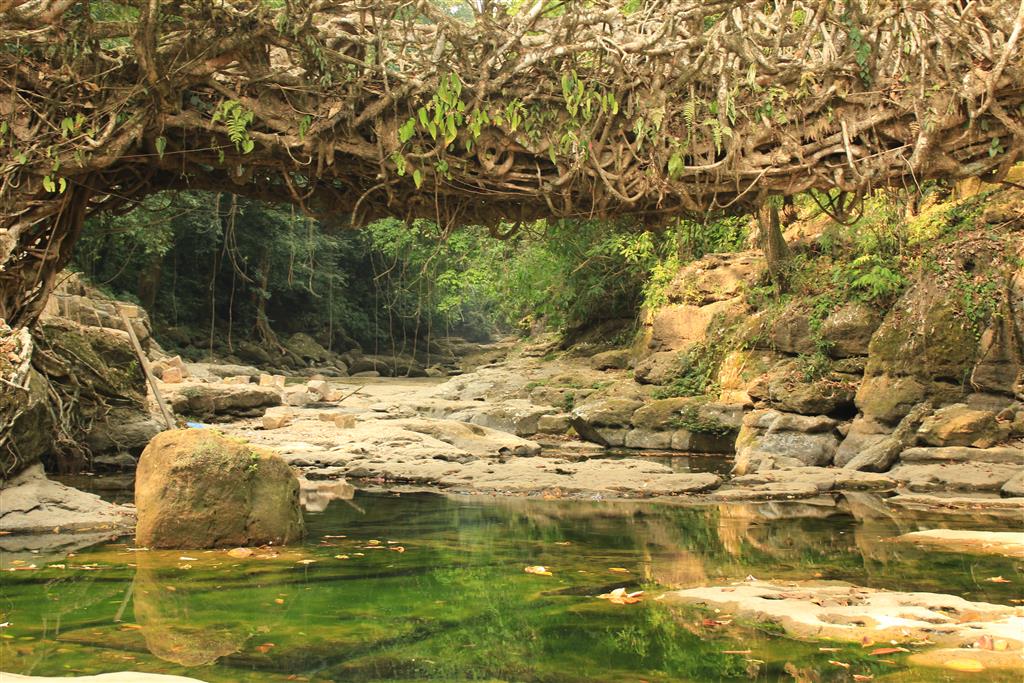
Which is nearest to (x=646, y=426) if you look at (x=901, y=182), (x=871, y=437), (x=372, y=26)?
(x=871, y=437)

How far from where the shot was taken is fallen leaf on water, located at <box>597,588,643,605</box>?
437cm

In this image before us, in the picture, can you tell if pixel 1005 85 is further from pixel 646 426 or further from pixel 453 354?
pixel 453 354

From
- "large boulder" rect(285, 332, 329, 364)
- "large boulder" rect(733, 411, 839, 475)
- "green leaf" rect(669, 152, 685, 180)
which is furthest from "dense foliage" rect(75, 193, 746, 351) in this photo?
"large boulder" rect(733, 411, 839, 475)

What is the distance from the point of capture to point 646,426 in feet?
46.8

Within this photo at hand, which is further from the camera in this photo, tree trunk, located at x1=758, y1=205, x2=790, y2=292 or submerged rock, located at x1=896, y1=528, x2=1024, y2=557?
tree trunk, located at x1=758, y1=205, x2=790, y2=292

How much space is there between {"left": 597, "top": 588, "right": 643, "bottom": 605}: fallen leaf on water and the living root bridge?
3.26 metres

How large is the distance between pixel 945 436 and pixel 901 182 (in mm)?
4436

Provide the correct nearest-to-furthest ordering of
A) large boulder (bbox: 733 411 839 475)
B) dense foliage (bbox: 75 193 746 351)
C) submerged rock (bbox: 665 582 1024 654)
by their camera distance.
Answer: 1. submerged rock (bbox: 665 582 1024 654)
2. large boulder (bbox: 733 411 839 475)
3. dense foliage (bbox: 75 193 746 351)

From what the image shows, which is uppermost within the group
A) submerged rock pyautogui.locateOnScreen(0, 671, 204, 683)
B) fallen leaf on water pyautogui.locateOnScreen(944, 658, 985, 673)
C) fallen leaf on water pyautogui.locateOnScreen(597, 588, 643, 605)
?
submerged rock pyautogui.locateOnScreen(0, 671, 204, 683)

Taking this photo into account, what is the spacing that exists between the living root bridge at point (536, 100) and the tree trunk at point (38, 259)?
0.07m

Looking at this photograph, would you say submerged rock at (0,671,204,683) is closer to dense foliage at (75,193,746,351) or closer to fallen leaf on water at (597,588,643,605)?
fallen leaf on water at (597,588,643,605)

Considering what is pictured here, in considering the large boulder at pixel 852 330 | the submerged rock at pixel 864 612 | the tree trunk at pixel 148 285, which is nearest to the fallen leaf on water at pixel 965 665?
the submerged rock at pixel 864 612

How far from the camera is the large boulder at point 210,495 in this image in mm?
5680

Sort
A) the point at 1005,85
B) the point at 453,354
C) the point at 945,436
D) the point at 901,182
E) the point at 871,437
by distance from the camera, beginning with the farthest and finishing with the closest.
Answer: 1. the point at 453,354
2. the point at 871,437
3. the point at 945,436
4. the point at 901,182
5. the point at 1005,85
